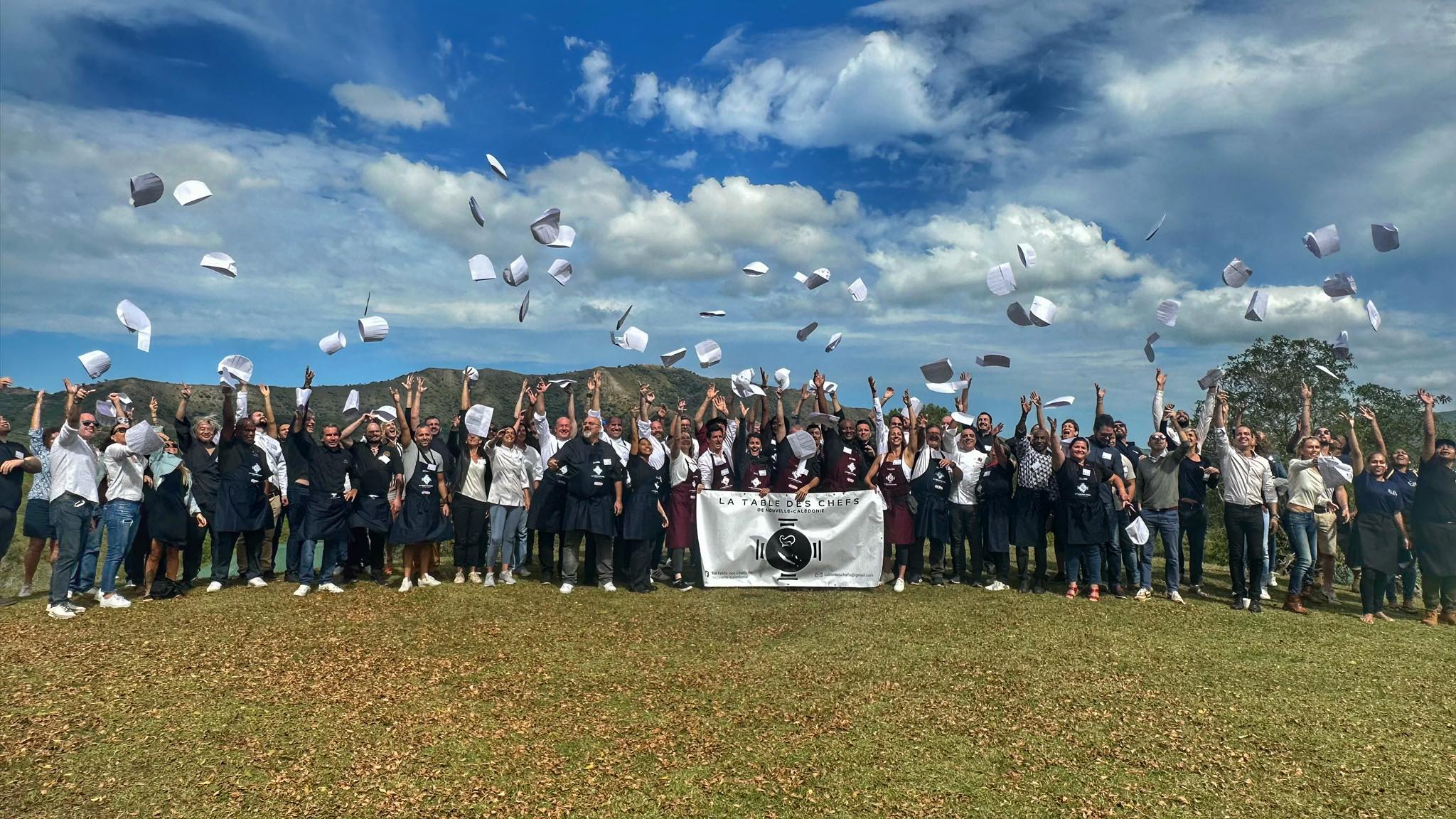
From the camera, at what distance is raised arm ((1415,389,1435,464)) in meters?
8.70

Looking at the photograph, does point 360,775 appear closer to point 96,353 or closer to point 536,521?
point 536,521

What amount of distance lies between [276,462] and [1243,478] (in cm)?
1185

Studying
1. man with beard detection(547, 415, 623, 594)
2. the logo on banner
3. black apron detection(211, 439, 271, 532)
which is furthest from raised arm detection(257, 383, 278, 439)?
the logo on banner

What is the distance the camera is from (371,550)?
403 inches

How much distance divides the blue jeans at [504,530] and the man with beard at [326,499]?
166 centimetres

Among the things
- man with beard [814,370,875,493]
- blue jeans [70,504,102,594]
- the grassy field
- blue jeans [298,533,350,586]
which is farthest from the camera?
man with beard [814,370,875,493]

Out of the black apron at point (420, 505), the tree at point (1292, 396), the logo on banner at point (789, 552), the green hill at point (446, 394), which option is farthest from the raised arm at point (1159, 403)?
the green hill at point (446, 394)

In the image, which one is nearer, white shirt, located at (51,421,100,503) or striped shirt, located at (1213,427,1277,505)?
white shirt, located at (51,421,100,503)

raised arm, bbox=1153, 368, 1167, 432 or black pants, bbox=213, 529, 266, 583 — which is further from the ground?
raised arm, bbox=1153, 368, 1167, 432

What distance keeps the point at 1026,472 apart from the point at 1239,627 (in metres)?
2.87

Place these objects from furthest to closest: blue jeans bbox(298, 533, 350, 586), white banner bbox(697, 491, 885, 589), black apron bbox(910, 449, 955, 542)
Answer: white banner bbox(697, 491, 885, 589), black apron bbox(910, 449, 955, 542), blue jeans bbox(298, 533, 350, 586)

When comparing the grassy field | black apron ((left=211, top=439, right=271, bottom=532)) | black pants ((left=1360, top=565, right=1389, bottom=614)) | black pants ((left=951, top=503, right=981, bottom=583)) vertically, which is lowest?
the grassy field

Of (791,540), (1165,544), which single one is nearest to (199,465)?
(791,540)

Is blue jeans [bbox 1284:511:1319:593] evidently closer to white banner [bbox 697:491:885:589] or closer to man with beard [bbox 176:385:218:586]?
white banner [bbox 697:491:885:589]
